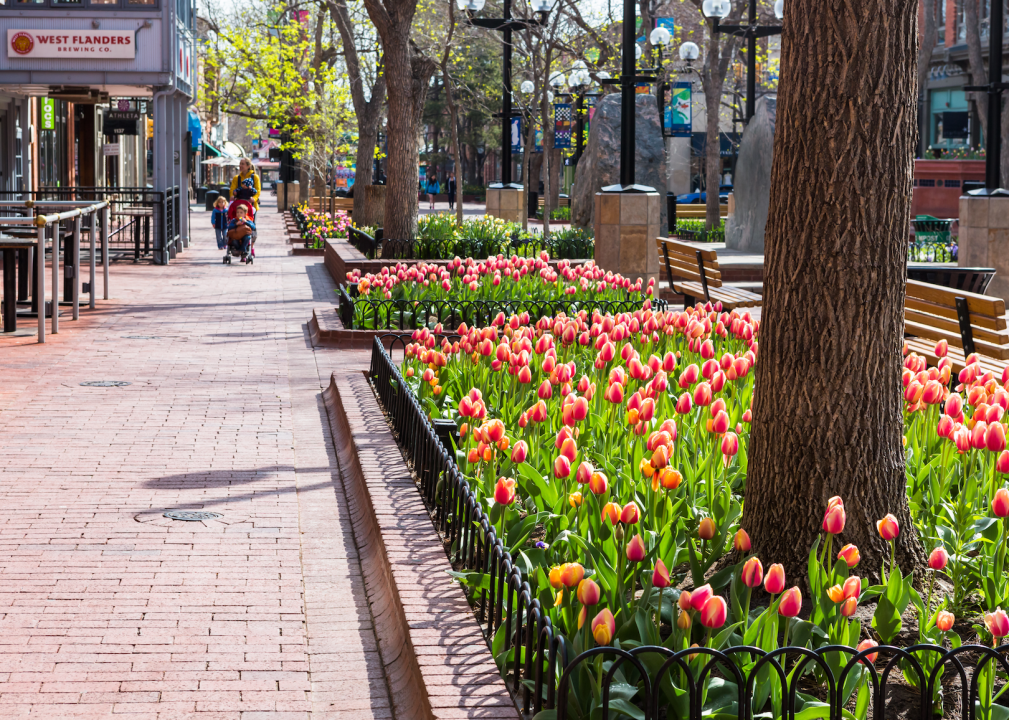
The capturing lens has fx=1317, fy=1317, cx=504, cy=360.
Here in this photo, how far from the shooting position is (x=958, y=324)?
9.89 m

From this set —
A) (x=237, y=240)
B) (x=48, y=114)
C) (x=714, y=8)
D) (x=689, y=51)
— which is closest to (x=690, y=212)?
(x=689, y=51)

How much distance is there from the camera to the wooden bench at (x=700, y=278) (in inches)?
546

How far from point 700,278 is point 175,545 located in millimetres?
9466

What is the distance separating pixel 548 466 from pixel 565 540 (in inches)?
40.8

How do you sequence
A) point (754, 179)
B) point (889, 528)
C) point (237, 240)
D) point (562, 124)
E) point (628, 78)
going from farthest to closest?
point (562, 124) < point (754, 179) < point (237, 240) < point (628, 78) < point (889, 528)

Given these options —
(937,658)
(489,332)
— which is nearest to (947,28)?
(489,332)

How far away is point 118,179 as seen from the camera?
1649 inches

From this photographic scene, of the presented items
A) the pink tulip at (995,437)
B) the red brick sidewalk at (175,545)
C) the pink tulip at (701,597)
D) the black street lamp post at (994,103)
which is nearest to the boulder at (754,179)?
the black street lamp post at (994,103)

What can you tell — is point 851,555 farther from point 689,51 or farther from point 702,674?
point 689,51

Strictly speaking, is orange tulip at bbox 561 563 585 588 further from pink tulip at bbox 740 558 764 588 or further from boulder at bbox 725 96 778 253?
boulder at bbox 725 96 778 253

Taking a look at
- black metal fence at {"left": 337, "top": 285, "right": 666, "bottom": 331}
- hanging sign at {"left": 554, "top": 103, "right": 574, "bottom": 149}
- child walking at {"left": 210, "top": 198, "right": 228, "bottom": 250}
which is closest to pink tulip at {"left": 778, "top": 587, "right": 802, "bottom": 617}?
black metal fence at {"left": 337, "top": 285, "right": 666, "bottom": 331}

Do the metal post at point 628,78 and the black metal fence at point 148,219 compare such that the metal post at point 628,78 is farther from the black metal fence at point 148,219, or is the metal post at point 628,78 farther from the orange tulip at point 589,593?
the orange tulip at point 589,593

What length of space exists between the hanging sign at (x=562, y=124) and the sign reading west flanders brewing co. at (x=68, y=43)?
16994 mm

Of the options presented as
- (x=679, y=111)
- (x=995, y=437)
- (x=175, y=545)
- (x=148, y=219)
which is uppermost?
(x=679, y=111)
